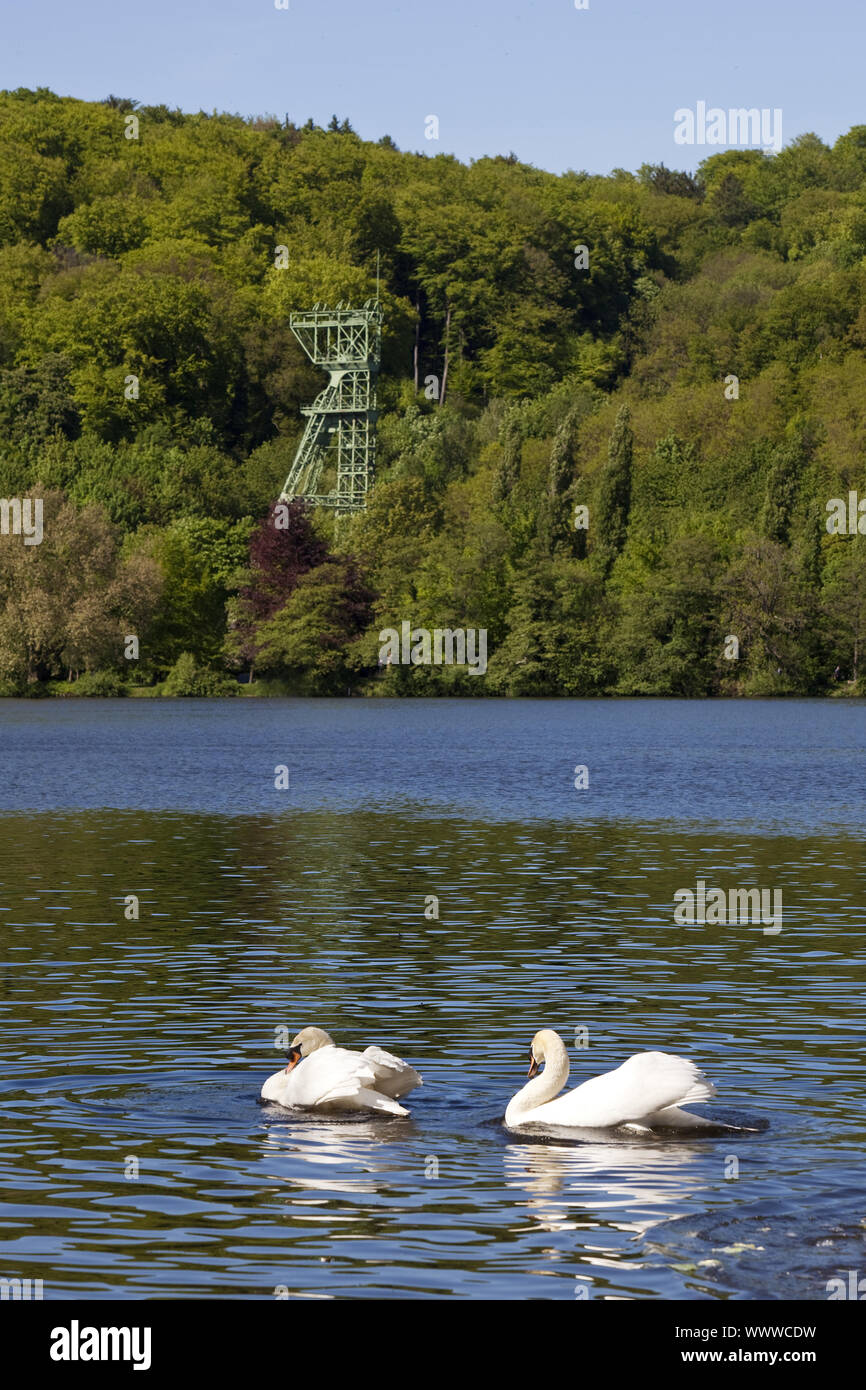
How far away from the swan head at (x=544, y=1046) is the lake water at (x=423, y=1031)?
0.72 m

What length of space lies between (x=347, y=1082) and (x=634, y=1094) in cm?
269

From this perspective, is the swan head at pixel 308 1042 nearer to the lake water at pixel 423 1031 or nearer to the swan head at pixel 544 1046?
the lake water at pixel 423 1031

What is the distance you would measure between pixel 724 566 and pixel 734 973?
122968 millimetres

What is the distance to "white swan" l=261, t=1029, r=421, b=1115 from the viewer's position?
1738 centimetres

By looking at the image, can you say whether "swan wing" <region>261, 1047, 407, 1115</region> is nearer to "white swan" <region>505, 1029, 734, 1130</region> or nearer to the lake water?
the lake water

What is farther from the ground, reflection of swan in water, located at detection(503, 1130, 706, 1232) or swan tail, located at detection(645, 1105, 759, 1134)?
swan tail, located at detection(645, 1105, 759, 1134)

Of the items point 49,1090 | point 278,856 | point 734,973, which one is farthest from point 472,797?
point 49,1090

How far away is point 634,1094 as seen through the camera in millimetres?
16500

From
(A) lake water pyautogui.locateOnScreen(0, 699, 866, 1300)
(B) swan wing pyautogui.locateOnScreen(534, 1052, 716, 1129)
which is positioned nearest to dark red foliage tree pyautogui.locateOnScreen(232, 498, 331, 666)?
(A) lake water pyautogui.locateOnScreen(0, 699, 866, 1300)

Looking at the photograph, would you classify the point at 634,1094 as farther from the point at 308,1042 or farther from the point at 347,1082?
the point at 308,1042

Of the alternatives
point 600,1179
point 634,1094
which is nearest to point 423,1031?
point 634,1094
